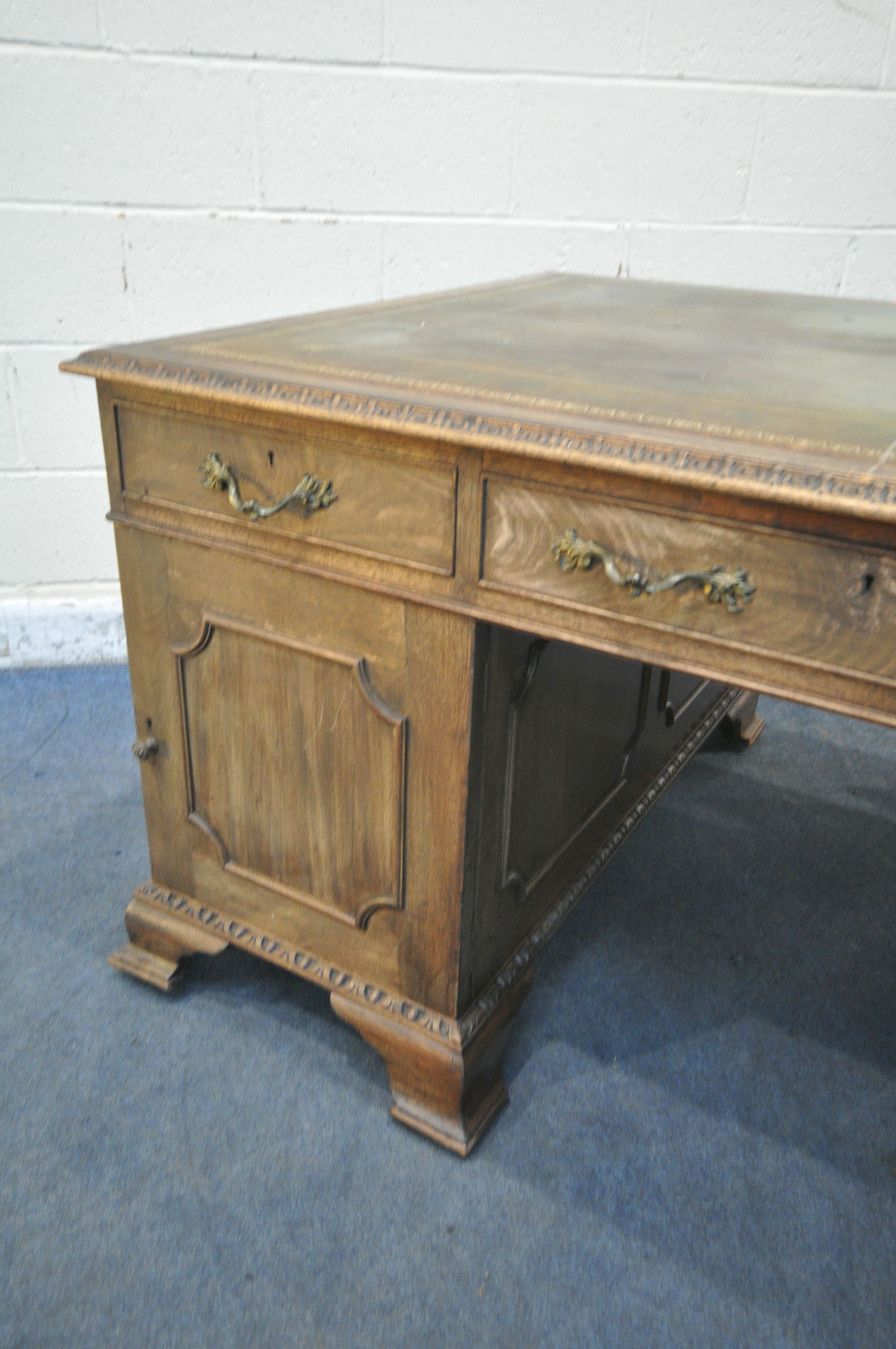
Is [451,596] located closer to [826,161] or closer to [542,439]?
[542,439]

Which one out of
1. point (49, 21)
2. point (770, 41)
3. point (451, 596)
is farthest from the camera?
point (770, 41)

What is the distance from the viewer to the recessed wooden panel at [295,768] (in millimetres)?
1155

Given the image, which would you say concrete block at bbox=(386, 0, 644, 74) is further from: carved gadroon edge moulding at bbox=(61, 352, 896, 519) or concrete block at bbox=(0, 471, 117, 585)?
carved gadroon edge moulding at bbox=(61, 352, 896, 519)

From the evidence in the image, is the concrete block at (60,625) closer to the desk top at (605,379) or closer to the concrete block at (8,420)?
the concrete block at (8,420)

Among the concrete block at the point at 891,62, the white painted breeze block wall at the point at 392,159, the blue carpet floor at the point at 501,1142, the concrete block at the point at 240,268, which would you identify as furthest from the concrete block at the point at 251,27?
the blue carpet floor at the point at 501,1142

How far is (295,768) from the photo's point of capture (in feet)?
4.05

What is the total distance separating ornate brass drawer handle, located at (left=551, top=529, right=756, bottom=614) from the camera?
2.79 feet

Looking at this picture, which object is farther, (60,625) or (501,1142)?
(60,625)

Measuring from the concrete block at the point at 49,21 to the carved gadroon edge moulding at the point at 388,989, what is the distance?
1594 millimetres

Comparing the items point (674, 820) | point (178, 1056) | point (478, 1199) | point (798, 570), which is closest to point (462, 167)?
point (674, 820)

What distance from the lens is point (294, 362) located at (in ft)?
3.63

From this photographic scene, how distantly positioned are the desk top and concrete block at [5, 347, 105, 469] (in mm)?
970

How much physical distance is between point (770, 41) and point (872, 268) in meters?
0.50

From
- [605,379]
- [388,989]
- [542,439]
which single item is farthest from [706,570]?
[388,989]
